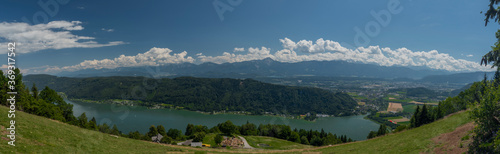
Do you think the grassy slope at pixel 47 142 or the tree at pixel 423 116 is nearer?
the grassy slope at pixel 47 142

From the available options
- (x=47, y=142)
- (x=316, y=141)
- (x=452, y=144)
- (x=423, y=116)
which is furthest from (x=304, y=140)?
(x=47, y=142)

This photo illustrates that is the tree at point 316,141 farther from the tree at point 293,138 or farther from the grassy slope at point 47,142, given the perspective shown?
the grassy slope at point 47,142

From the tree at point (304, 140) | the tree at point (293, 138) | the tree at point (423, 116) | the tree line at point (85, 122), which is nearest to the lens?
the tree line at point (85, 122)

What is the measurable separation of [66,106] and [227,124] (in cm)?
4020

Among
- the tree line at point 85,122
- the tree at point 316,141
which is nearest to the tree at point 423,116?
the tree line at point 85,122

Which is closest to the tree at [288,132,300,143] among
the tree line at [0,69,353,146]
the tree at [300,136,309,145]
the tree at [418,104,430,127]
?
the tree line at [0,69,353,146]

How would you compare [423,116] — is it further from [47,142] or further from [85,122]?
[85,122]

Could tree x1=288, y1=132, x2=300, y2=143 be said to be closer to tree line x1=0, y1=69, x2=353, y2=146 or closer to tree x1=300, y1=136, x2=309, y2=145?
tree line x1=0, y1=69, x2=353, y2=146

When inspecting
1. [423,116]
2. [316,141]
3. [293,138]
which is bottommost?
[316,141]

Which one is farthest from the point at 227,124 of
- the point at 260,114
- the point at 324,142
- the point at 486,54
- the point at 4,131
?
the point at 260,114

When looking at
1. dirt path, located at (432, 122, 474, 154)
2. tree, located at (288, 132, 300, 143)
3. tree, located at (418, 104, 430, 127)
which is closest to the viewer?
dirt path, located at (432, 122, 474, 154)

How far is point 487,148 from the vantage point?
10328 millimetres

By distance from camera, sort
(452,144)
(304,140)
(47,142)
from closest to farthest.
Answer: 1. (47,142)
2. (452,144)
3. (304,140)

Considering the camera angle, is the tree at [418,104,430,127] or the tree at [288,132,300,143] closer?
the tree at [418,104,430,127]
